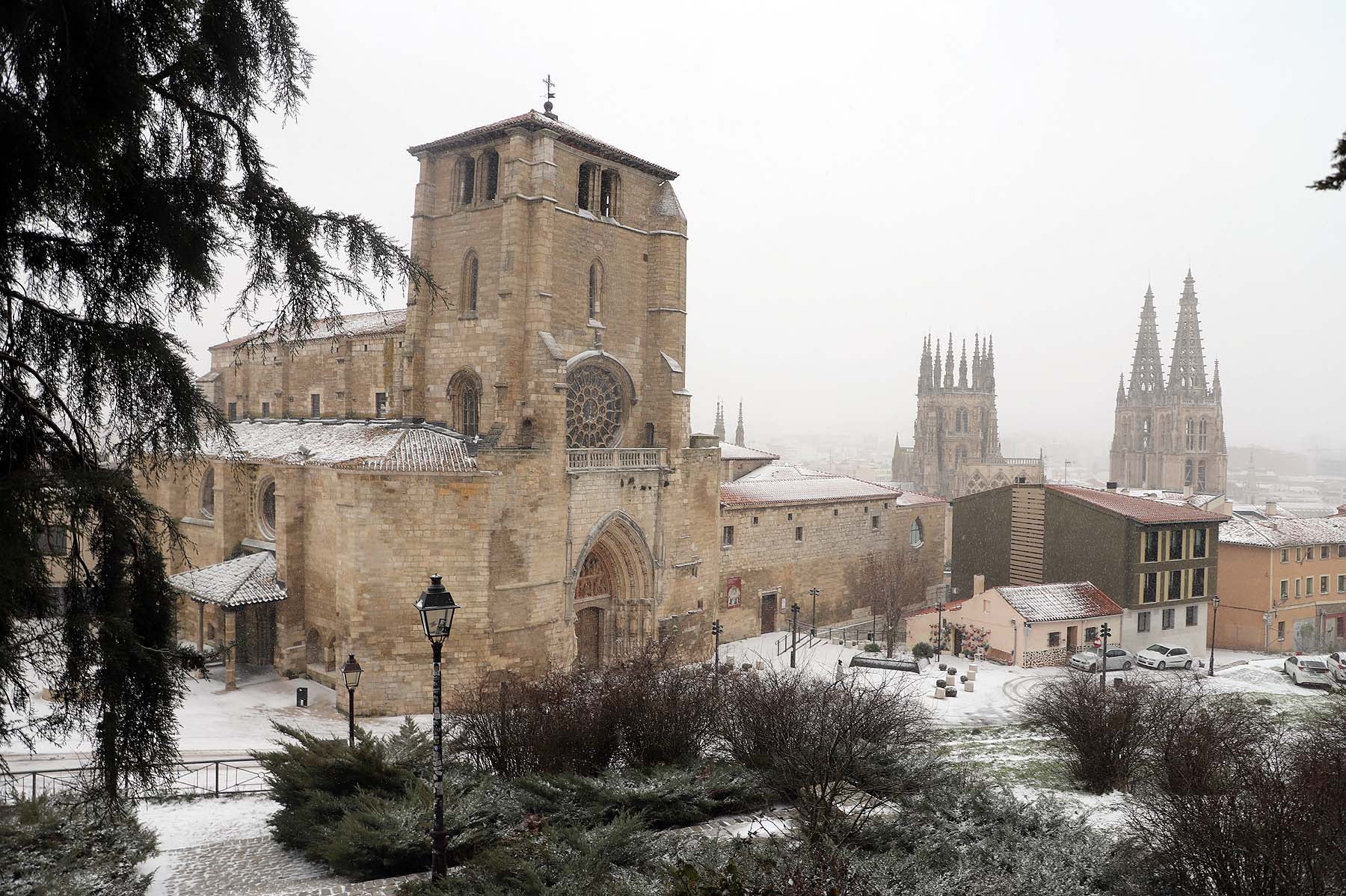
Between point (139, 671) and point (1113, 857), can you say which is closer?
point (139, 671)

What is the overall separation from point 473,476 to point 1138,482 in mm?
91311

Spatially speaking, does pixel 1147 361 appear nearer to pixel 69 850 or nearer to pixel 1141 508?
pixel 1141 508

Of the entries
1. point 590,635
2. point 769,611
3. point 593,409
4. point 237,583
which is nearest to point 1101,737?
point 590,635

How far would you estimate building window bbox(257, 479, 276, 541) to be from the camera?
Result: 28.7 m

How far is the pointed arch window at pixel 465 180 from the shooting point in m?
26.4

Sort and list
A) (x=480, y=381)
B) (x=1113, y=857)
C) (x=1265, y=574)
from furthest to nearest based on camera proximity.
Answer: (x=1265, y=574) → (x=480, y=381) → (x=1113, y=857)

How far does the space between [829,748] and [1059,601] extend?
76.3 feet

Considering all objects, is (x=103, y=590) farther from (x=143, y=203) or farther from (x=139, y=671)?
(x=143, y=203)

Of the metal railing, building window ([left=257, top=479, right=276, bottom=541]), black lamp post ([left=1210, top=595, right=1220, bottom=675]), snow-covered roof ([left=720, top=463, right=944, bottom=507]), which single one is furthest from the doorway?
building window ([left=257, top=479, right=276, bottom=541])

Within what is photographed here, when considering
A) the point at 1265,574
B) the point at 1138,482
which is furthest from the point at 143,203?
the point at 1138,482

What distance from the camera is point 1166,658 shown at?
31.0 meters

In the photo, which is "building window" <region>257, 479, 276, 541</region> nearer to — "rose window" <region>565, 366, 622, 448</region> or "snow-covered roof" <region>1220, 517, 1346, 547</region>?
"rose window" <region>565, 366, 622, 448</region>

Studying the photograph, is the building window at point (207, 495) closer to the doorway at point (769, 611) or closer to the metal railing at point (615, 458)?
the metal railing at point (615, 458)

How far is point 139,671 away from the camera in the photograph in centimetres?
711
